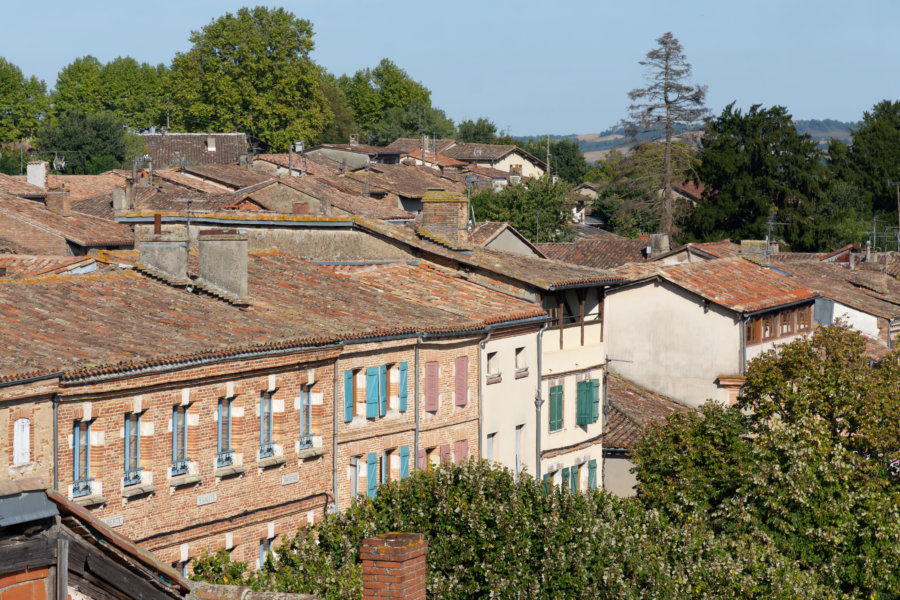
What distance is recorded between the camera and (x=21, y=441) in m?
22.2

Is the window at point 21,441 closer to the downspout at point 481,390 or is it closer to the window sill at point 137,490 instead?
the window sill at point 137,490

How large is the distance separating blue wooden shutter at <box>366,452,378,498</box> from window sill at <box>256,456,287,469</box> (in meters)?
3.63

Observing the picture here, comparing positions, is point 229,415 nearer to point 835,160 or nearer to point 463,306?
point 463,306

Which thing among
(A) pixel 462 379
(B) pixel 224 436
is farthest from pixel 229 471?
(A) pixel 462 379

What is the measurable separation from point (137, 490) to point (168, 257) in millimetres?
7574

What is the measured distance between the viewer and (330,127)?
17100 centimetres

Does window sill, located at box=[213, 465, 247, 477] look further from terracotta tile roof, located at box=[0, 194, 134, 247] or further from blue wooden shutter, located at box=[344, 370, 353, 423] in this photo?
terracotta tile roof, located at box=[0, 194, 134, 247]

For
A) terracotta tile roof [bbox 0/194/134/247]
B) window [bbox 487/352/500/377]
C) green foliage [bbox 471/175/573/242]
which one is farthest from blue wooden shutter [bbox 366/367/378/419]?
green foliage [bbox 471/175/573/242]

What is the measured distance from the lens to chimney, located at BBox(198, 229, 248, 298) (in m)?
31.1

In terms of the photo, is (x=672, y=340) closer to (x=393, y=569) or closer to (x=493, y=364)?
(x=493, y=364)

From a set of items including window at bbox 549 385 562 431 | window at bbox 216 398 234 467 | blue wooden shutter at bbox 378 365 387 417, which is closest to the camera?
window at bbox 216 398 234 467

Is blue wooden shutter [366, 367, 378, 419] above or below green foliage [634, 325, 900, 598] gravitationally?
above

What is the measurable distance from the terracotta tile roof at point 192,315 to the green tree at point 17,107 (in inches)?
4753

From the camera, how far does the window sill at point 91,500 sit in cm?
2347
